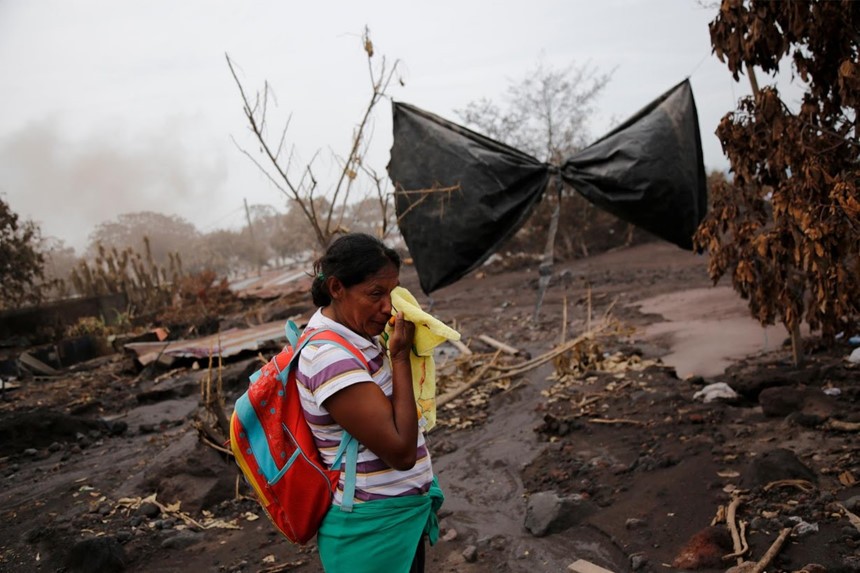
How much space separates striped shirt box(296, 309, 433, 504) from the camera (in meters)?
1.40

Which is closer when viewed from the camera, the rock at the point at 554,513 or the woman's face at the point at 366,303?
the woman's face at the point at 366,303

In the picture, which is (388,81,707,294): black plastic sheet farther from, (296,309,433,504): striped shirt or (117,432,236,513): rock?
(296,309,433,504): striped shirt

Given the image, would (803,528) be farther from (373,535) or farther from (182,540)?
(182,540)

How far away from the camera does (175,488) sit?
4.31m

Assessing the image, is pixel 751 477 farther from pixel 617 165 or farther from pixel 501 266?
pixel 501 266

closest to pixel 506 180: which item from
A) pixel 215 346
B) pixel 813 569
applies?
pixel 813 569

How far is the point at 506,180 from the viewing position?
433 centimetres

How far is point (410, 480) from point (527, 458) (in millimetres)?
3125

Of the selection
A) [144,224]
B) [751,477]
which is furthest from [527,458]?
[144,224]

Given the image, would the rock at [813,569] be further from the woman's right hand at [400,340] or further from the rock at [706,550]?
the woman's right hand at [400,340]

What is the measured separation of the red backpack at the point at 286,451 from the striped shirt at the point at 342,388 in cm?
3

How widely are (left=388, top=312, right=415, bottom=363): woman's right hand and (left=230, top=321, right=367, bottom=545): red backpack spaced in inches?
3.2

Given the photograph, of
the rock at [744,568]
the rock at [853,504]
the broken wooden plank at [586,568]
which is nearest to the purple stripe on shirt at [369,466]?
the broken wooden plank at [586,568]

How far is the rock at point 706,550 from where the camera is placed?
2662mm
